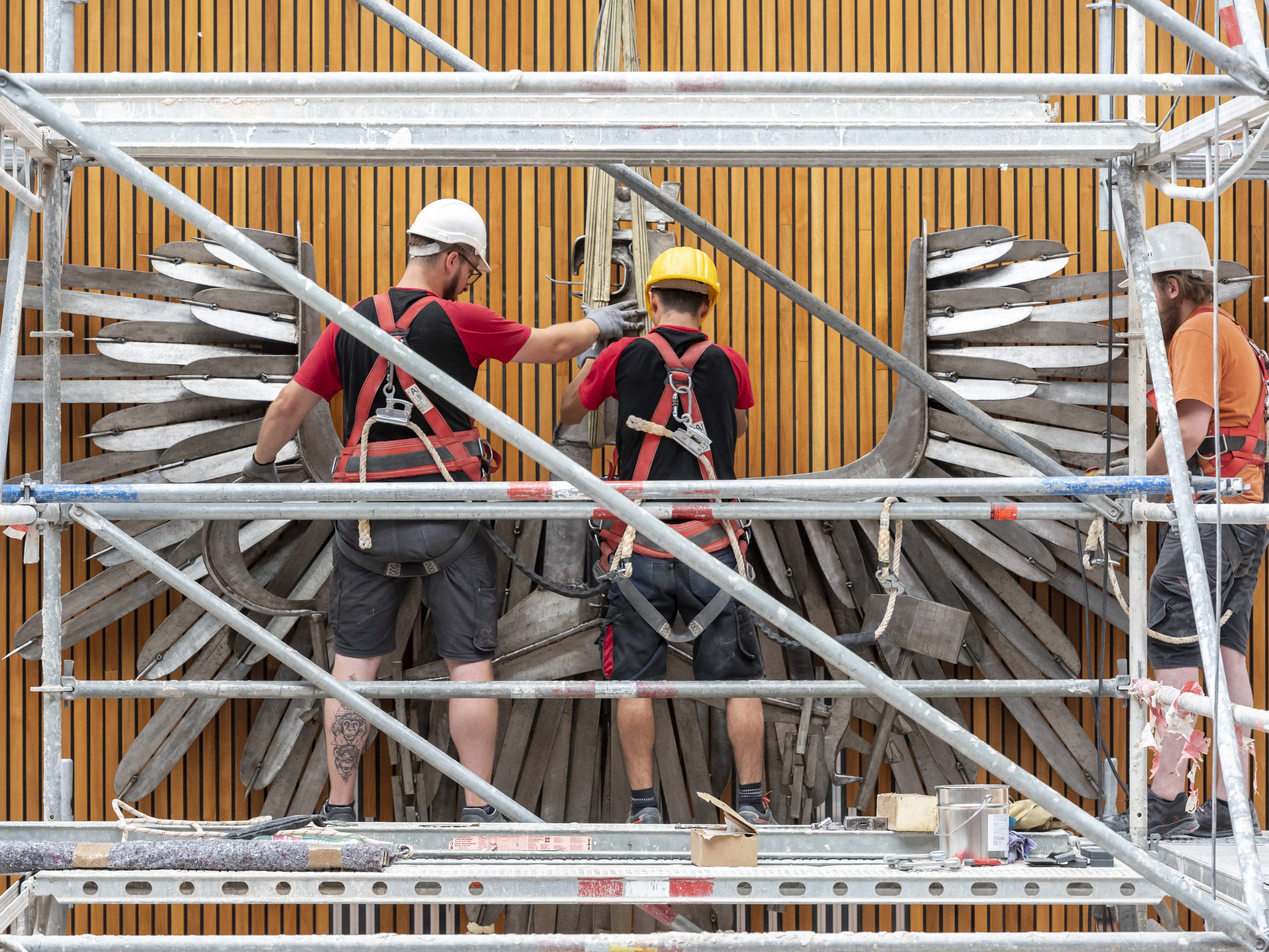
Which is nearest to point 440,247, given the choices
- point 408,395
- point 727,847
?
point 408,395

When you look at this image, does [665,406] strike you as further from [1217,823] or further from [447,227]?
[1217,823]

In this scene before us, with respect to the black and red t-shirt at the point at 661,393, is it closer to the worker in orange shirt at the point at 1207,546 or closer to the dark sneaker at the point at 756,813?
the dark sneaker at the point at 756,813

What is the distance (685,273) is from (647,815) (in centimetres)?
193

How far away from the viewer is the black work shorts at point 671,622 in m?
3.98

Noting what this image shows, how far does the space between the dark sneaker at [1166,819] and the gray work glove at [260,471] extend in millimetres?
3129

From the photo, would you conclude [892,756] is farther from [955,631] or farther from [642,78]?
[642,78]

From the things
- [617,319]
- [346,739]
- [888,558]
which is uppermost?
[617,319]

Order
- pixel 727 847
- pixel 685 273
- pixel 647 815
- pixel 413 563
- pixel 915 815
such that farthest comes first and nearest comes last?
pixel 685 273
pixel 647 815
pixel 413 563
pixel 915 815
pixel 727 847

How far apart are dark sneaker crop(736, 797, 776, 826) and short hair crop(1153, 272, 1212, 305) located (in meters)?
2.41

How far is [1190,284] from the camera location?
13.6 ft

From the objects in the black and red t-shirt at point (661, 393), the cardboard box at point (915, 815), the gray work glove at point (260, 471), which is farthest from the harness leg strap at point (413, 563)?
the cardboard box at point (915, 815)

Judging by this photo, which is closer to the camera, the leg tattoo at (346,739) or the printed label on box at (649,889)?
the printed label on box at (649,889)

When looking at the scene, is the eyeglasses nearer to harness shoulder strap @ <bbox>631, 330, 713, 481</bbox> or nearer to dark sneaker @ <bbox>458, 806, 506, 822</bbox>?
harness shoulder strap @ <bbox>631, 330, 713, 481</bbox>

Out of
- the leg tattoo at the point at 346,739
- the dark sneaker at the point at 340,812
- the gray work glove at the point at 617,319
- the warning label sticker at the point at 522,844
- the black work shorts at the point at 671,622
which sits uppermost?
the gray work glove at the point at 617,319
